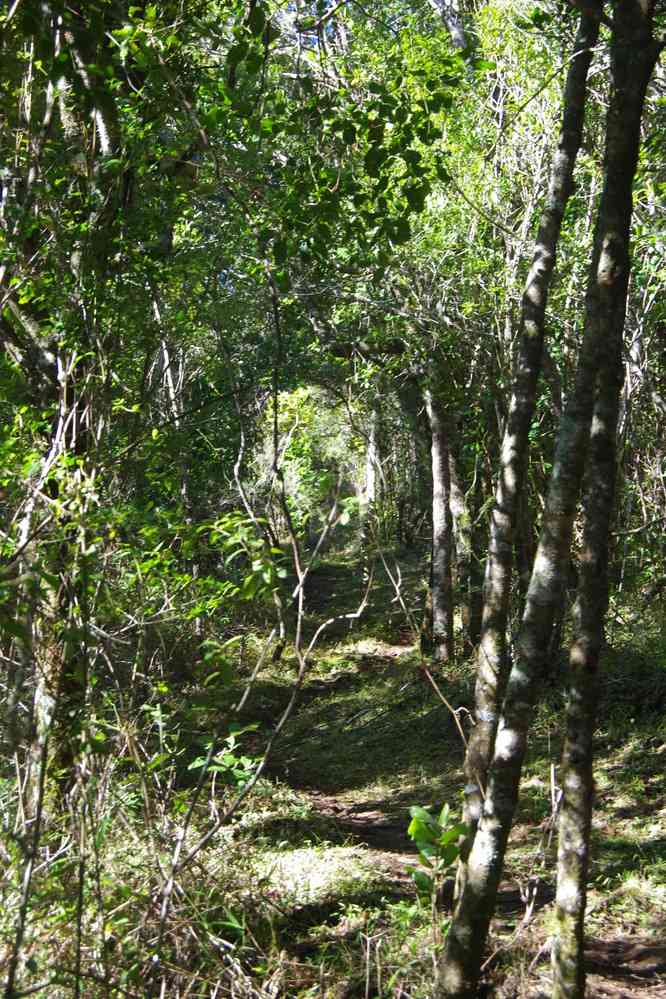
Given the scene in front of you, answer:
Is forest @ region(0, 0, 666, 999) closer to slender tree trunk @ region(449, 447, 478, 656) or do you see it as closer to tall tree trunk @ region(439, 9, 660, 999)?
tall tree trunk @ region(439, 9, 660, 999)

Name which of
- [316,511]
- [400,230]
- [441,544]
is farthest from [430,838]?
[441,544]

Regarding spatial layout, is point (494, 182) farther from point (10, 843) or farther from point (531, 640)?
point (10, 843)

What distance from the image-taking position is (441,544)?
14469 mm

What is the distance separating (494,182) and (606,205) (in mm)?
6375

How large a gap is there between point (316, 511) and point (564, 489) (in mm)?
3381

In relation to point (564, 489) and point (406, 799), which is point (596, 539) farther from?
point (406, 799)

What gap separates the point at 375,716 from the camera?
13.6 meters

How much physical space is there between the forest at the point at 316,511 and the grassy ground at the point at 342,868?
0.13 feet

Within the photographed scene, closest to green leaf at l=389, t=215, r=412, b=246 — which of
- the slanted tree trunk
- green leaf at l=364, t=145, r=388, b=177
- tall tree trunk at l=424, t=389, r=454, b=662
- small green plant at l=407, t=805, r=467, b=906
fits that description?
green leaf at l=364, t=145, r=388, b=177

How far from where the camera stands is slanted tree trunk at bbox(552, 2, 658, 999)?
388 cm

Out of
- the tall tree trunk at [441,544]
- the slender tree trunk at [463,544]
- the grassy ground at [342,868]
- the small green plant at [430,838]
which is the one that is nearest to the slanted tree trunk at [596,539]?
the grassy ground at [342,868]

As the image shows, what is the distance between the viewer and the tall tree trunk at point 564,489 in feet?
13.2

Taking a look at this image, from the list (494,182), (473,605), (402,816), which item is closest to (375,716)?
(473,605)

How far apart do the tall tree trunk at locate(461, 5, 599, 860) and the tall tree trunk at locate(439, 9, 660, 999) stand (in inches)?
25.9
